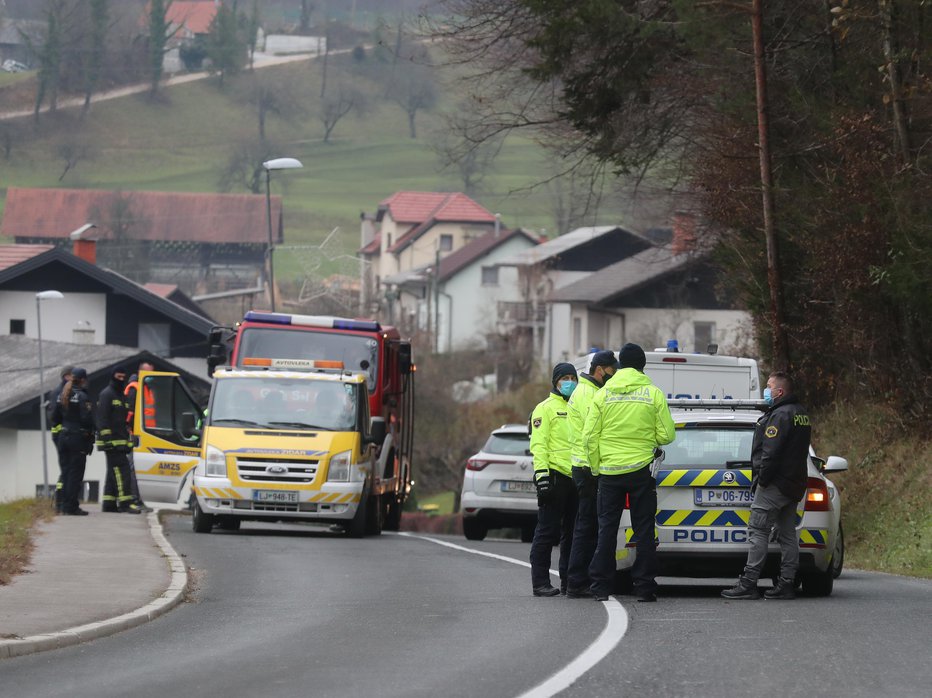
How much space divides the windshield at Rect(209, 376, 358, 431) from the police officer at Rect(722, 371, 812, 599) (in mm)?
10019

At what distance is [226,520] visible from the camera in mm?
23578

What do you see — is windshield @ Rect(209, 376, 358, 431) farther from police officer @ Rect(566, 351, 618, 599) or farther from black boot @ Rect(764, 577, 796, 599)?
black boot @ Rect(764, 577, 796, 599)

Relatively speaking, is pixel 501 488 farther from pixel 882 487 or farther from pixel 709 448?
pixel 709 448

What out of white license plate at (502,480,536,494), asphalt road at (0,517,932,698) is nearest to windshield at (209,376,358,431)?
white license plate at (502,480,536,494)

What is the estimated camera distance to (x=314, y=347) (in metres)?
25.9

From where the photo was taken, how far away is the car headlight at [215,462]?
22188 millimetres

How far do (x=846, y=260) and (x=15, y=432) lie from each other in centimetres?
3602

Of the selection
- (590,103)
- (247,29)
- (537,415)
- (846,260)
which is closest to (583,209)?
(590,103)

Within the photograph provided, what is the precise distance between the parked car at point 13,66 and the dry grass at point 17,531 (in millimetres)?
105455

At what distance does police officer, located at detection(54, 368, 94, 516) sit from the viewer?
77.6 ft

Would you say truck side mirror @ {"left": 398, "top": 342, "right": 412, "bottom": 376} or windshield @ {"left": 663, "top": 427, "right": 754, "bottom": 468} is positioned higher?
truck side mirror @ {"left": 398, "top": 342, "right": 412, "bottom": 376}

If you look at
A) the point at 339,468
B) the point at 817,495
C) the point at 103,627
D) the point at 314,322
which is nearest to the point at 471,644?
the point at 103,627

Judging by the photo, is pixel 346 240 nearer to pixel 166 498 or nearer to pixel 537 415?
pixel 166 498

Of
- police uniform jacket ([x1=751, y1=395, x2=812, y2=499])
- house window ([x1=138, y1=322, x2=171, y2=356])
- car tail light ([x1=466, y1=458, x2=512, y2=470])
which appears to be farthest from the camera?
house window ([x1=138, y1=322, x2=171, y2=356])
